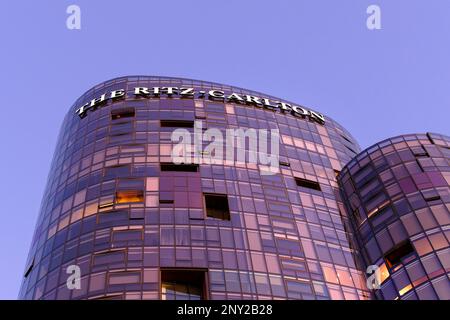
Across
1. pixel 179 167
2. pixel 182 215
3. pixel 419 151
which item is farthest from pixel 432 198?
pixel 179 167

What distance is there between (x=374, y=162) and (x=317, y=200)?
24.8ft

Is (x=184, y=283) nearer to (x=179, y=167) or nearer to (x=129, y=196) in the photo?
Answer: (x=129, y=196)

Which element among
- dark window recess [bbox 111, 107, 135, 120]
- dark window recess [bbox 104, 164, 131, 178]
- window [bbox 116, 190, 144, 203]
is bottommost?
window [bbox 116, 190, 144, 203]

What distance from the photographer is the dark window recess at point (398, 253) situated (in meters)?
64.9

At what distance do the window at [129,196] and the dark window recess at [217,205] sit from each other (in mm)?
6699

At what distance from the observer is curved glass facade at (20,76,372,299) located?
62.6 metres

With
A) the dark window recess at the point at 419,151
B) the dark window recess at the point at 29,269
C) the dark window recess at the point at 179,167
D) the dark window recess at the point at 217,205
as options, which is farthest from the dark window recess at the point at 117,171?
the dark window recess at the point at 419,151

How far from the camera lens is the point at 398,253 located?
6581 centimetres

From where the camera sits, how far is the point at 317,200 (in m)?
76.8

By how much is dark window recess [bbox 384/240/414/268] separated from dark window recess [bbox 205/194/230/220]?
16209 mm

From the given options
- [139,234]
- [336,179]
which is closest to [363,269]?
[336,179]

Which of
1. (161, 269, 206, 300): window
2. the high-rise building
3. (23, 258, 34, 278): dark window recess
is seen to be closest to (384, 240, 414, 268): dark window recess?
the high-rise building

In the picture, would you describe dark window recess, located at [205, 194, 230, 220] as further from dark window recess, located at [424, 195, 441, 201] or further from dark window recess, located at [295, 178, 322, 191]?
dark window recess, located at [424, 195, 441, 201]

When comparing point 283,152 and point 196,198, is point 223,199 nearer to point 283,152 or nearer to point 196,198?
point 196,198
